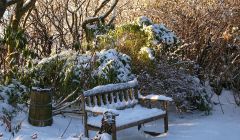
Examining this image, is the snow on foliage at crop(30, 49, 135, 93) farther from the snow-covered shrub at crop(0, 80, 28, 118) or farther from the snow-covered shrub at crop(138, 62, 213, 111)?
the snow-covered shrub at crop(138, 62, 213, 111)

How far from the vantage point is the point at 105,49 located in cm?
868

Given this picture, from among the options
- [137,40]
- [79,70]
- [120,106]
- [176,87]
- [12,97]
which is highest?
[137,40]

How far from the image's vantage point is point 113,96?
7.70 metres

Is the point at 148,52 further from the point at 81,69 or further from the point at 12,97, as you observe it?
the point at 12,97

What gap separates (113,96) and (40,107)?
4.07 ft

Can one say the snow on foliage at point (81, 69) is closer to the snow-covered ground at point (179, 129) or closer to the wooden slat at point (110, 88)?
the wooden slat at point (110, 88)

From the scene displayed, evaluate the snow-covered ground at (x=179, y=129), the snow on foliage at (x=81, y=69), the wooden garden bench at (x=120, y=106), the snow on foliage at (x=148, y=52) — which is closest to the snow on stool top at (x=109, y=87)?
the wooden garden bench at (x=120, y=106)

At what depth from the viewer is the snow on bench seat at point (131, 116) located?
6809 millimetres

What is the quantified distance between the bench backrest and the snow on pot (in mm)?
709

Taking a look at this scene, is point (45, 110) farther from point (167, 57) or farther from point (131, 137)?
point (167, 57)

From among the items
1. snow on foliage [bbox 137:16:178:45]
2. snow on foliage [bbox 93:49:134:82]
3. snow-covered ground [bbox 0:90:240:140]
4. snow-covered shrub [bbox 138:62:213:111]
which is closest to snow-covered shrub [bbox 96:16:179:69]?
snow on foliage [bbox 137:16:178:45]

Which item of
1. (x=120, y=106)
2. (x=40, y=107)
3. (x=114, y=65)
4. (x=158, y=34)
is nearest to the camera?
(x=40, y=107)

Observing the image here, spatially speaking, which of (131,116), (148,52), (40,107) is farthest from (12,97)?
(148,52)

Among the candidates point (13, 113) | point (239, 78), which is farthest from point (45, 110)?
point (239, 78)
